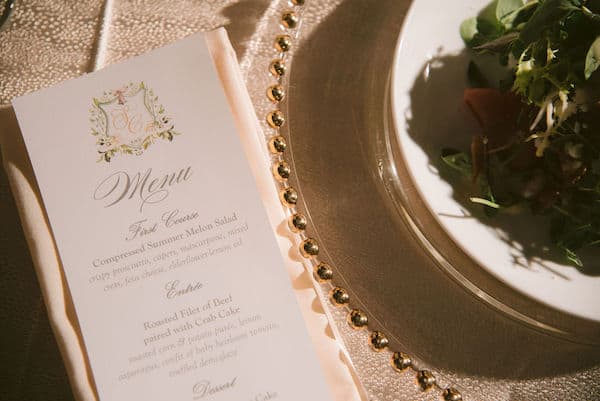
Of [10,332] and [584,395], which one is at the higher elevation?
[10,332]

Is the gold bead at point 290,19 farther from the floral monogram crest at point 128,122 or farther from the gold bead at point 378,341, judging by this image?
the gold bead at point 378,341

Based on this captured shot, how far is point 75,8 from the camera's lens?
23.6 inches

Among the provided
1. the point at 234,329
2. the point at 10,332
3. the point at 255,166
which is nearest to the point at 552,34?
the point at 255,166

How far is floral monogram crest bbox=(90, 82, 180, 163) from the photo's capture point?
1.67ft

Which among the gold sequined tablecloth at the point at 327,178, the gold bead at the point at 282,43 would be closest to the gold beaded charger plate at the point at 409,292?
the gold sequined tablecloth at the point at 327,178

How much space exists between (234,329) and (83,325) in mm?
159

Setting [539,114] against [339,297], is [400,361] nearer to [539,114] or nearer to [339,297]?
[339,297]

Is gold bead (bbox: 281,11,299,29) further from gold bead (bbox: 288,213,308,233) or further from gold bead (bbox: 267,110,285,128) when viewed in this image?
gold bead (bbox: 288,213,308,233)

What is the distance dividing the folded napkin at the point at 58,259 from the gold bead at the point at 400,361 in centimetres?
7

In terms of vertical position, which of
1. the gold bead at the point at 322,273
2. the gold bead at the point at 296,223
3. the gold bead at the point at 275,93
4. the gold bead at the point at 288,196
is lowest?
the gold bead at the point at 322,273

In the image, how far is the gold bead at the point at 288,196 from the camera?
0.54 metres

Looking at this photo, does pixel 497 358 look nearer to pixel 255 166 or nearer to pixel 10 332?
pixel 255 166

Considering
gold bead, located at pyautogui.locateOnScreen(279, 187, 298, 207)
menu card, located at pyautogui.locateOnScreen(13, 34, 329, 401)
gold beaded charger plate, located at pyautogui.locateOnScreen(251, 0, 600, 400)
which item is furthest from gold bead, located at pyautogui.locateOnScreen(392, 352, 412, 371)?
gold bead, located at pyautogui.locateOnScreen(279, 187, 298, 207)

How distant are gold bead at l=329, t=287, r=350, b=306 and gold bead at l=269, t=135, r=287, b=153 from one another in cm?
18
